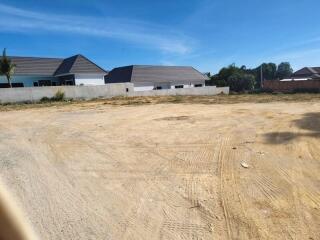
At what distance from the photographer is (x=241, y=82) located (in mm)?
42469

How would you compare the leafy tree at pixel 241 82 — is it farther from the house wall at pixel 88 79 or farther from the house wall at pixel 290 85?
the house wall at pixel 88 79

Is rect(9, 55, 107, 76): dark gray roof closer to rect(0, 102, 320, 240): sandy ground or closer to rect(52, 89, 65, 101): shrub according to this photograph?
rect(52, 89, 65, 101): shrub

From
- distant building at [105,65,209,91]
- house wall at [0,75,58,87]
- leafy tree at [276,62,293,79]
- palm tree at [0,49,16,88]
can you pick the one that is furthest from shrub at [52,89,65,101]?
leafy tree at [276,62,293,79]

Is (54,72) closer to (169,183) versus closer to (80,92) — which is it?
(80,92)

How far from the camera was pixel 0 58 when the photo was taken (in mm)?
27391

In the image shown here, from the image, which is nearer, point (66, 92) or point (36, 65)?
point (66, 92)

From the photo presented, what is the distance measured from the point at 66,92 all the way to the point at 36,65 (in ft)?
35.9

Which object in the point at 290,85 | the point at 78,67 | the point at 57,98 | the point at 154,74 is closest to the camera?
the point at 57,98

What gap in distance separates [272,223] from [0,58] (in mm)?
29550

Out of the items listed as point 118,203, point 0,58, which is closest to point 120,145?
point 118,203

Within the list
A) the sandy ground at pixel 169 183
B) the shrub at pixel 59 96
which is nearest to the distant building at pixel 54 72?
the shrub at pixel 59 96

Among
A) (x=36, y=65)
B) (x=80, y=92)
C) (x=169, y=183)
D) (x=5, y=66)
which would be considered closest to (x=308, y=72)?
(x=80, y=92)

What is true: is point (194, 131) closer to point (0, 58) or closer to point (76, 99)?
point (76, 99)

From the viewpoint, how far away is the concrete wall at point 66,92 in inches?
898
